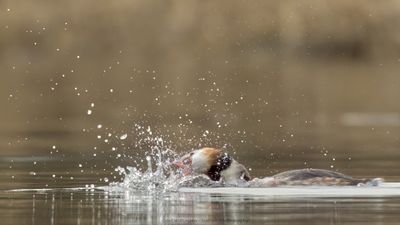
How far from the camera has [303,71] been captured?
53.2 m

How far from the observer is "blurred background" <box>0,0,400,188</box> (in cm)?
2342

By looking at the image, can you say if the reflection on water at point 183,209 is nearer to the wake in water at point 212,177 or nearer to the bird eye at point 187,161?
the wake in water at point 212,177

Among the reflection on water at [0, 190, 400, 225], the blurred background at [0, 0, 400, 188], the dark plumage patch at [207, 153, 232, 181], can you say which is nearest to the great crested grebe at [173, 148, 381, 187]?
the dark plumage patch at [207, 153, 232, 181]

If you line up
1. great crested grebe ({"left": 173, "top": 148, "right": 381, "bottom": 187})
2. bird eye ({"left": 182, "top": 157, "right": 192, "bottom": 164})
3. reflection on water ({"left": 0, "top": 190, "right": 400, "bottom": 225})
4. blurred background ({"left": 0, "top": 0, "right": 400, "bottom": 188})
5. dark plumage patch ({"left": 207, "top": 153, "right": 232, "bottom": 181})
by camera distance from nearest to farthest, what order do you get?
reflection on water ({"left": 0, "top": 190, "right": 400, "bottom": 225})
great crested grebe ({"left": 173, "top": 148, "right": 381, "bottom": 187})
dark plumage patch ({"left": 207, "top": 153, "right": 232, "bottom": 181})
bird eye ({"left": 182, "top": 157, "right": 192, "bottom": 164})
blurred background ({"left": 0, "top": 0, "right": 400, "bottom": 188})

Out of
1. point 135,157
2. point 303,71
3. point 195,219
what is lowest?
point 195,219

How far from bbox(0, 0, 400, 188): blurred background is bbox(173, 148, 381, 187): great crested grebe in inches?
46.7

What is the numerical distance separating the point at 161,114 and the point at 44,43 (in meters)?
31.5

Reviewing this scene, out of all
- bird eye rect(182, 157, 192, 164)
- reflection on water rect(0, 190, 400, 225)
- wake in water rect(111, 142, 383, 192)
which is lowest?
reflection on water rect(0, 190, 400, 225)

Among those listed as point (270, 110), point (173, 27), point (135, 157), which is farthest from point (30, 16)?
point (135, 157)

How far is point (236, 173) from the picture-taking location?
18.2 metres

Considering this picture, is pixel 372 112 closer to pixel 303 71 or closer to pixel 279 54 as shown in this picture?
pixel 303 71

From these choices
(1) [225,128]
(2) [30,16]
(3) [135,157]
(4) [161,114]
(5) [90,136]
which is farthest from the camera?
(2) [30,16]

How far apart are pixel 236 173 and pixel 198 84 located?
26113mm

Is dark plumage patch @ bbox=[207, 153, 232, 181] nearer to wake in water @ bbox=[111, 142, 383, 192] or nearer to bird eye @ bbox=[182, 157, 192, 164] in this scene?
wake in water @ bbox=[111, 142, 383, 192]
